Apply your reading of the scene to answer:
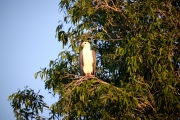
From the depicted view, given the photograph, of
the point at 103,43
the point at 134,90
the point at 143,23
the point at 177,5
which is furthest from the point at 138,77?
the point at 177,5

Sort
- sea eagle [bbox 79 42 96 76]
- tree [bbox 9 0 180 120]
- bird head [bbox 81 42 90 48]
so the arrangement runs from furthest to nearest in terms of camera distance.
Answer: sea eagle [bbox 79 42 96 76] → bird head [bbox 81 42 90 48] → tree [bbox 9 0 180 120]

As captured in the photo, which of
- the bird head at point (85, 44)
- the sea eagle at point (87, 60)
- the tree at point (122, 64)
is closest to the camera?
the tree at point (122, 64)

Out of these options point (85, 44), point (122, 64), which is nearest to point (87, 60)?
point (85, 44)

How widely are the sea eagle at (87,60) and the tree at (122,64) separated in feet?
0.58

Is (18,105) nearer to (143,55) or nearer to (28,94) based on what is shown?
(28,94)

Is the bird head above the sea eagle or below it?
above

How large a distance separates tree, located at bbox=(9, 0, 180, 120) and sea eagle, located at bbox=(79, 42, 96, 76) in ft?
0.58

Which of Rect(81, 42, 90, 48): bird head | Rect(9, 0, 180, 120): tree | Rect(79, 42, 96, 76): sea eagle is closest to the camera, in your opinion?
Rect(9, 0, 180, 120): tree

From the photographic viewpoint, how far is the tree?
671 centimetres

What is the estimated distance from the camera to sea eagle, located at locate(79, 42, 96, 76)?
8.86 m

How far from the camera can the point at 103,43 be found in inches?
341

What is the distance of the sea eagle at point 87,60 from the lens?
8.86 m

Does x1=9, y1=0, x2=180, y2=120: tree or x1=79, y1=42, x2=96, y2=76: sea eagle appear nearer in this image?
x1=9, y1=0, x2=180, y2=120: tree

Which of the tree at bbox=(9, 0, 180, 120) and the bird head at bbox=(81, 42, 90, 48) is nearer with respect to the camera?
the tree at bbox=(9, 0, 180, 120)
